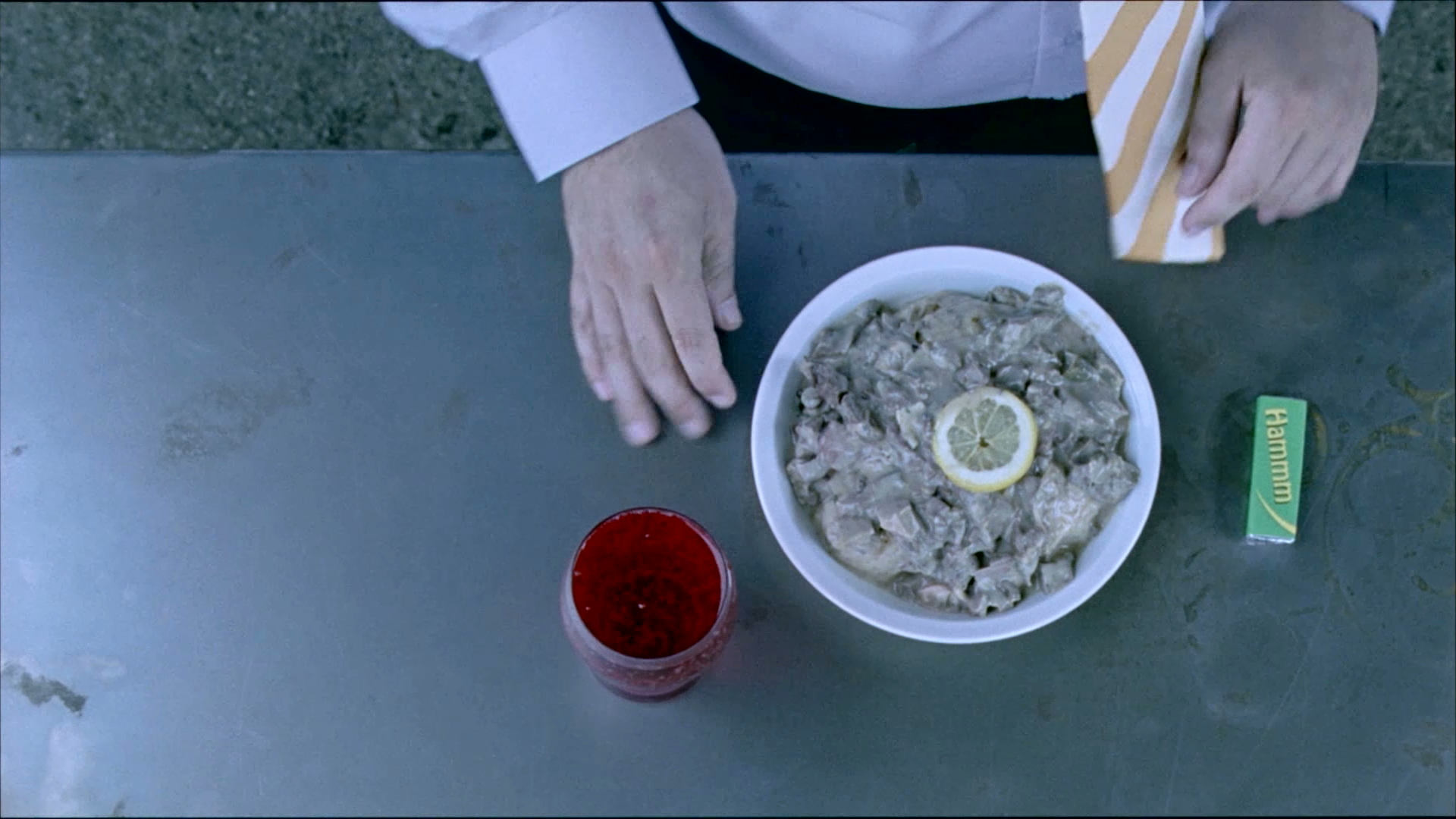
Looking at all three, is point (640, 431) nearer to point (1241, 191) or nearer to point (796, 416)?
point (796, 416)

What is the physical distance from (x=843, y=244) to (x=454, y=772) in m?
0.55

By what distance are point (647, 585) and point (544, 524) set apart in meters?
0.12

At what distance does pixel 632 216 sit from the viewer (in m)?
0.91

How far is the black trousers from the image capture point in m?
1.19

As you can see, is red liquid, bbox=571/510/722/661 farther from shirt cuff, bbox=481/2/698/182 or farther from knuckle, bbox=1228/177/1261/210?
knuckle, bbox=1228/177/1261/210

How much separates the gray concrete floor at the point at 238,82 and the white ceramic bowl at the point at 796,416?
0.98 metres

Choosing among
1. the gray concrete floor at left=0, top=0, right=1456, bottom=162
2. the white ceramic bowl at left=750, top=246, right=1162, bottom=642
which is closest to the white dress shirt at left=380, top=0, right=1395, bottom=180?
the white ceramic bowl at left=750, top=246, right=1162, bottom=642

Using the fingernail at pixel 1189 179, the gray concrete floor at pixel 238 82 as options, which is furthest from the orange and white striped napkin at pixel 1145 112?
the gray concrete floor at pixel 238 82

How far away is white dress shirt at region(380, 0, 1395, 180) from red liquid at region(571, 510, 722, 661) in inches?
12.3

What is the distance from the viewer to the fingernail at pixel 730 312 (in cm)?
94

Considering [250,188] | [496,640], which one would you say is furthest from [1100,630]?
[250,188]

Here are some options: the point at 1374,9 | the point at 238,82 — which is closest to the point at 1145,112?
the point at 1374,9

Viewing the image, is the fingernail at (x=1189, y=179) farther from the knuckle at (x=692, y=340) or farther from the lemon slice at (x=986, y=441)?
the knuckle at (x=692, y=340)

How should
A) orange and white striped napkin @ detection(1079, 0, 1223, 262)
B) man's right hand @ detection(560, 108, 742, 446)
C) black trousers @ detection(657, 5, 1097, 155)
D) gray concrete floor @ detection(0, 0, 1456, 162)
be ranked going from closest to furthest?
1. orange and white striped napkin @ detection(1079, 0, 1223, 262)
2. man's right hand @ detection(560, 108, 742, 446)
3. black trousers @ detection(657, 5, 1097, 155)
4. gray concrete floor @ detection(0, 0, 1456, 162)
